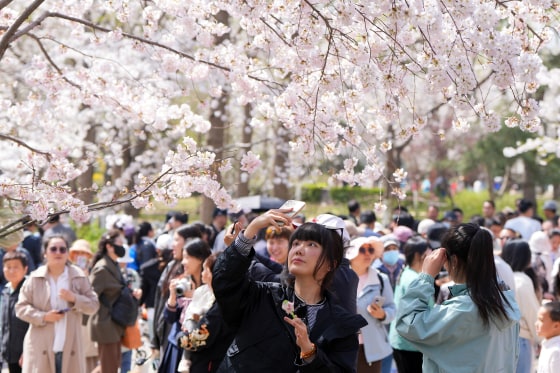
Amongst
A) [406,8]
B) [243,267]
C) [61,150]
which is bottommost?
[243,267]

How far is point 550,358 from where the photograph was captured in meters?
5.96

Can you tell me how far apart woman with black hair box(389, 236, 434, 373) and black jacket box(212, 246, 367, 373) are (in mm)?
2464

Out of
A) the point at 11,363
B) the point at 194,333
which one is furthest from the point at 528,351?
the point at 11,363

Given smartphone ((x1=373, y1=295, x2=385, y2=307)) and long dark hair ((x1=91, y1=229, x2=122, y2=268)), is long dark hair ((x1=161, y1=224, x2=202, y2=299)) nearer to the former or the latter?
long dark hair ((x1=91, y1=229, x2=122, y2=268))

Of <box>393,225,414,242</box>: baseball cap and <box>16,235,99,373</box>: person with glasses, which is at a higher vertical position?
→ <box>393,225,414,242</box>: baseball cap

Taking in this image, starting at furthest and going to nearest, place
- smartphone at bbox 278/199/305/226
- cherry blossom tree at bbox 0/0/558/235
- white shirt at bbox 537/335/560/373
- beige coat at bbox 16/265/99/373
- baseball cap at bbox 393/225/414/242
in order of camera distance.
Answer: baseball cap at bbox 393/225/414/242
beige coat at bbox 16/265/99/373
white shirt at bbox 537/335/560/373
cherry blossom tree at bbox 0/0/558/235
smartphone at bbox 278/199/305/226

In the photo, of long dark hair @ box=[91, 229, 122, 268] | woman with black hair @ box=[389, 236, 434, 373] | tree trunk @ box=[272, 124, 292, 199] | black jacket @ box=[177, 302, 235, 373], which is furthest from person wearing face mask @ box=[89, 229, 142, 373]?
tree trunk @ box=[272, 124, 292, 199]

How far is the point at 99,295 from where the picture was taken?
321 inches

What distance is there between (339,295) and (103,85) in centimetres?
284


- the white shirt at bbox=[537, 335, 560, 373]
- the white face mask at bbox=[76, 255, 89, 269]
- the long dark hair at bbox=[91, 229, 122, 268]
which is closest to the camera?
the white shirt at bbox=[537, 335, 560, 373]

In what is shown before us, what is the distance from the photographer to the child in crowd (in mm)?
5953

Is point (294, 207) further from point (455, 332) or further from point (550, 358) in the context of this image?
point (550, 358)

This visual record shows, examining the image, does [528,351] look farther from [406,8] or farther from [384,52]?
[406,8]

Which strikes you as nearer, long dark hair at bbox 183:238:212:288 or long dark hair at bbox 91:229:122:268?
long dark hair at bbox 183:238:212:288
